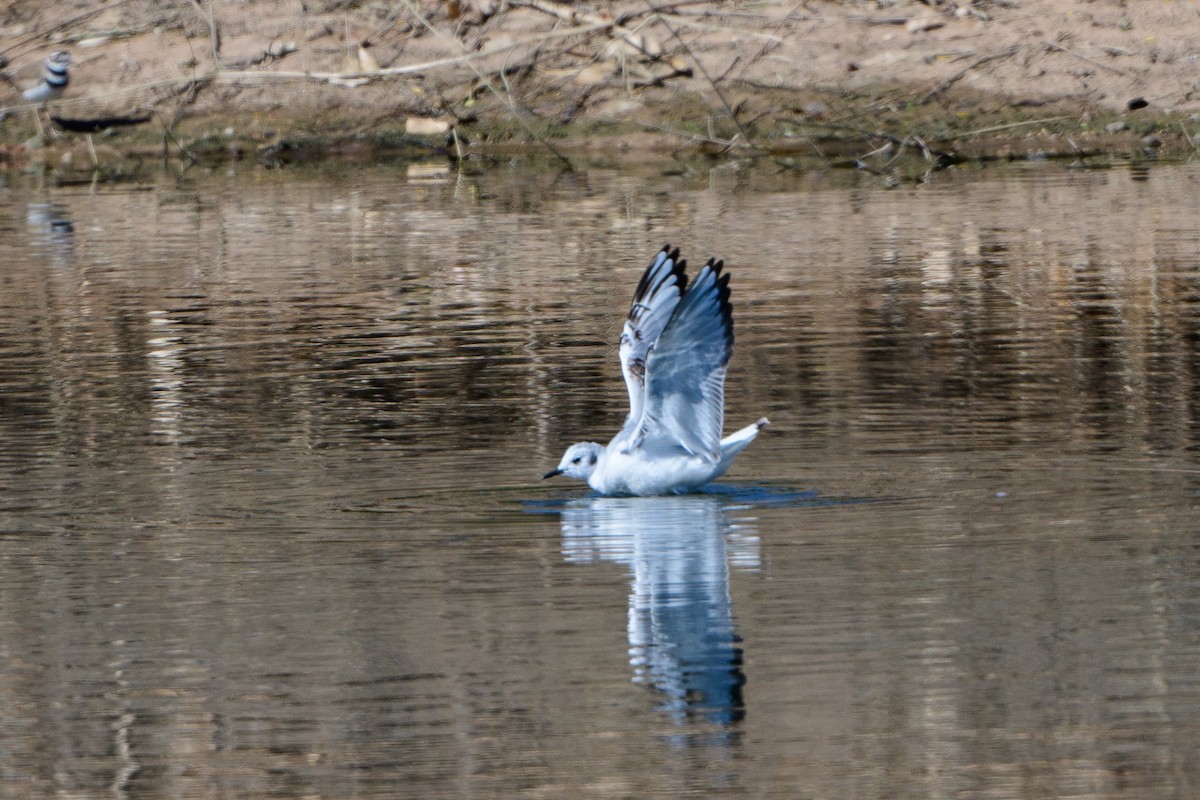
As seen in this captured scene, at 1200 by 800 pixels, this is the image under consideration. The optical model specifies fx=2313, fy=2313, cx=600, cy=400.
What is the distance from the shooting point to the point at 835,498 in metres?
9.14

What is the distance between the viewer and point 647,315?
9523 millimetres

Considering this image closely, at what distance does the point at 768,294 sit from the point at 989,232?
348 cm

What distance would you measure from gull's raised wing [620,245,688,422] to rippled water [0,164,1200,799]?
0.52 m

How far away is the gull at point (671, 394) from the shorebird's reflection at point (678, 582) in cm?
14

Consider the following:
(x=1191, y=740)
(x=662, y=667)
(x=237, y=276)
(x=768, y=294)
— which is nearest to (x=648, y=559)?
(x=662, y=667)

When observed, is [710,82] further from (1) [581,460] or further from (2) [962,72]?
(1) [581,460]

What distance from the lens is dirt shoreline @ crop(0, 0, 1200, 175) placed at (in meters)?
23.7

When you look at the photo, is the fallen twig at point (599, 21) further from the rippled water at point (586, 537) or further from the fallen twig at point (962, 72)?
the rippled water at point (586, 537)

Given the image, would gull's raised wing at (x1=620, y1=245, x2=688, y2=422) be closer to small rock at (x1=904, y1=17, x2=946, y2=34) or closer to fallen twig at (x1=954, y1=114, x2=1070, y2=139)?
fallen twig at (x1=954, y1=114, x2=1070, y2=139)

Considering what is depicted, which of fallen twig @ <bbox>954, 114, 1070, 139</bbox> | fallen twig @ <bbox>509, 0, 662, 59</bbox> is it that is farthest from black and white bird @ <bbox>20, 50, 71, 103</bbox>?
fallen twig @ <bbox>954, 114, 1070, 139</bbox>

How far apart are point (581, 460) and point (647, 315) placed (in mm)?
657

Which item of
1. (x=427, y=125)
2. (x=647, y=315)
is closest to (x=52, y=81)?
(x=427, y=125)

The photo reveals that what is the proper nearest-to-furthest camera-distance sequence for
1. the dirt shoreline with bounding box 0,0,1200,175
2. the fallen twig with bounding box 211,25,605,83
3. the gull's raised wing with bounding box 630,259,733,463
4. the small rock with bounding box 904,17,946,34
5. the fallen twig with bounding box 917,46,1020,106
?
the gull's raised wing with bounding box 630,259,733,463
the fallen twig with bounding box 211,25,605,83
the dirt shoreline with bounding box 0,0,1200,175
the fallen twig with bounding box 917,46,1020,106
the small rock with bounding box 904,17,946,34

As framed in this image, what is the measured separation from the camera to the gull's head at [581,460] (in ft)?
31.0
